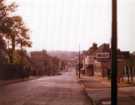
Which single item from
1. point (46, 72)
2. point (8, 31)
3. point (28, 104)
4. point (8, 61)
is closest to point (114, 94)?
point (28, 104)

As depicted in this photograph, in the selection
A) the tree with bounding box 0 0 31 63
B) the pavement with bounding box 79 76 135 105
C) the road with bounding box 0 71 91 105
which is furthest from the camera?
the tree with bounding box 0 0 31 63

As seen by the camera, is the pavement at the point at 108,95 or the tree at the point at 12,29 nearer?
the pavement at the point at 108,95

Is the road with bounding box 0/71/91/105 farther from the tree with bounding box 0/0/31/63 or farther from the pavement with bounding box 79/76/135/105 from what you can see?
the tree with bounding box 0/0/31/63

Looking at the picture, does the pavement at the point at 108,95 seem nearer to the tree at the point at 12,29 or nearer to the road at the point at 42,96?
the road at the point at 42,96

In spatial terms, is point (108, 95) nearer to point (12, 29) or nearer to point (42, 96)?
point (42, 96)

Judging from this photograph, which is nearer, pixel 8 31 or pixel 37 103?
Result: pixel 37 103

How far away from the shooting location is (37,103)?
2350 centimetres

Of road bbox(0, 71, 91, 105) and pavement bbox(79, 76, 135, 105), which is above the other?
pavement bbox(79, 76, 135, 105)

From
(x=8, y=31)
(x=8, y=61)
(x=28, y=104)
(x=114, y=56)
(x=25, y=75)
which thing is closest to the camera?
(x=114, y=56)

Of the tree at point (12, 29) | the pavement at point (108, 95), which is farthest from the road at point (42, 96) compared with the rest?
the tree at point (12, 29)

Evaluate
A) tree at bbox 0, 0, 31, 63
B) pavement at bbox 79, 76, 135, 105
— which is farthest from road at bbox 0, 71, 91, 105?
tree at bbox 0, 0, 31, 63

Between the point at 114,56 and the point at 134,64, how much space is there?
35849mm

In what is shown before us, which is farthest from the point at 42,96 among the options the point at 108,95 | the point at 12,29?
the point at 12,29

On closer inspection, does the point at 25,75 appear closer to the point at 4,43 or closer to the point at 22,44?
the point at 22,44
